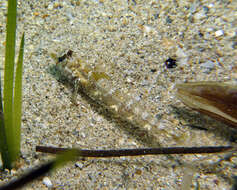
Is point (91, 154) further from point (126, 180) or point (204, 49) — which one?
point (204, 49)

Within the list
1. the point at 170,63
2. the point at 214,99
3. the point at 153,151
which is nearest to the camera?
the point at 153,151

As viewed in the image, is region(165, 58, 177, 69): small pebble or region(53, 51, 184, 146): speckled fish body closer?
region(53, 51, 184, 146): speckled fish body

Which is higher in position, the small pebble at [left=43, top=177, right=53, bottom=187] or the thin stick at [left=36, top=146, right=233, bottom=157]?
the thin stick at [left=36, top=146, right=233, bottom=157]

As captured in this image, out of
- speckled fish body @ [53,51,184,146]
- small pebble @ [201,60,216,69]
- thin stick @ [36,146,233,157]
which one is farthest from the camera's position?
small pebble @ [201,60,216,69]

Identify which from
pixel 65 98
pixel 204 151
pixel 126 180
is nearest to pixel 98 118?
pixel 65 98

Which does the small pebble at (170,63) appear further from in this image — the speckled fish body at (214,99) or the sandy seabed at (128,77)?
the speckled fish body at (214,99)

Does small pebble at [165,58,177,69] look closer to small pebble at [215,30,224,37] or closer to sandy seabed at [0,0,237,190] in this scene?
sandy seabed at [0,0,237,190]

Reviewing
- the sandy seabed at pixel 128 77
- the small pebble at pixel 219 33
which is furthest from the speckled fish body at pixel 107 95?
the small pebble at pixel 219 33

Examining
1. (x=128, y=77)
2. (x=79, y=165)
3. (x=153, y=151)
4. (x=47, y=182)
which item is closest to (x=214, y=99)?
(x=153, y=151)

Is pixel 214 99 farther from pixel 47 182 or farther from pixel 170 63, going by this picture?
pixel 47 182

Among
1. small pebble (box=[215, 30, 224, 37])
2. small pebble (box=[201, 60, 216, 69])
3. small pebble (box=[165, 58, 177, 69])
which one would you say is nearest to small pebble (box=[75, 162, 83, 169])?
small pebble (box=[165, 58, 177, 69])
